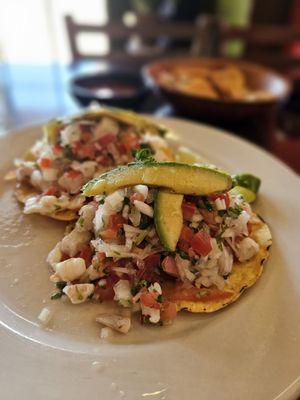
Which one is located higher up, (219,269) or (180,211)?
(180,211)

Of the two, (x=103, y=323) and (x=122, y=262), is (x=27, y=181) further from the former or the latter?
(x=103, y=323)

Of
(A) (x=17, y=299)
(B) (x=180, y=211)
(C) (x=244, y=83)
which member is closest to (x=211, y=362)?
(B) (x=180, y=211)

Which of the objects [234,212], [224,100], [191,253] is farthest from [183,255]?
[224,100]

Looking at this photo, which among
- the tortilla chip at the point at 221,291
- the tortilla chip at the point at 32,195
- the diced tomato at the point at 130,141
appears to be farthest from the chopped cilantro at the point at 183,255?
the diced tomato at the point at 130,141

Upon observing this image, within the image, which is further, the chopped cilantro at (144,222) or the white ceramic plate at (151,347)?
the chopped cilantro at (144,222)

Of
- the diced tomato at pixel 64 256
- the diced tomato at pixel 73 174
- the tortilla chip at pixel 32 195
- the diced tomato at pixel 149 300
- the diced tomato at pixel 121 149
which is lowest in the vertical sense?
the diced tomato at pixel 149 300

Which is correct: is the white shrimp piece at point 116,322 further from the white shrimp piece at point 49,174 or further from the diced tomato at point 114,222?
the white shrimp piece at point 49,174

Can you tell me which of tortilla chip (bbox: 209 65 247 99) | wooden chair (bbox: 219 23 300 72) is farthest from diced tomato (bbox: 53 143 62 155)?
wooden chair (bbox: 219 23 300 72)
